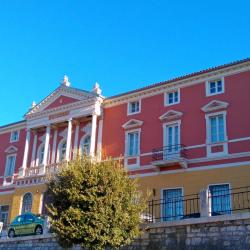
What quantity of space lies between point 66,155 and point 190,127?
9.40 meters

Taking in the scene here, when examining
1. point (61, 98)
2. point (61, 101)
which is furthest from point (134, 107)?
point (61, 98)

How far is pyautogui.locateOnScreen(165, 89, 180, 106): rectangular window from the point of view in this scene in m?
26.7

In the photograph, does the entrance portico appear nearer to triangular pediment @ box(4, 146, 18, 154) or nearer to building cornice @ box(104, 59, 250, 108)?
building cornice @ box(104, 59, 250, 108)

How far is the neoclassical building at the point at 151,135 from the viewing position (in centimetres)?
2375

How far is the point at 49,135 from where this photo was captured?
3197 cm

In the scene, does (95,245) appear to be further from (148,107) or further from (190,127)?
(148,107)

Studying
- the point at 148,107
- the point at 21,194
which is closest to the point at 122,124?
the point at 148,107

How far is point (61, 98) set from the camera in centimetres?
3253

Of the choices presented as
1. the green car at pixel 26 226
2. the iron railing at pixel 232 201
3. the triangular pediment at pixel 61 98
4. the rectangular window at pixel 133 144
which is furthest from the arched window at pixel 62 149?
the iron railing at pixel 232 201

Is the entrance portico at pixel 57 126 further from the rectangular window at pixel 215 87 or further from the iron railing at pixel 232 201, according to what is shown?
the iron railing at pixel 232 201

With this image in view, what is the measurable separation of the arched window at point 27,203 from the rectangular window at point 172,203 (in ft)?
36.5

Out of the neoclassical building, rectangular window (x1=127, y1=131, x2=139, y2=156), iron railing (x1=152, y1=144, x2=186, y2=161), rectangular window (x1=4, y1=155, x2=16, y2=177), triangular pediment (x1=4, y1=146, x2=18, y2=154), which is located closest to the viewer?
the neoclassical building

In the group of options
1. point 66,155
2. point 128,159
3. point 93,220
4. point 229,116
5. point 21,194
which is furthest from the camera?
point 21,194

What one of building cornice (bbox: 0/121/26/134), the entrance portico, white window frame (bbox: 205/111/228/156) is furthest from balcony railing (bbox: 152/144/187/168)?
building cornice (bbox: 0/121/26/134)
